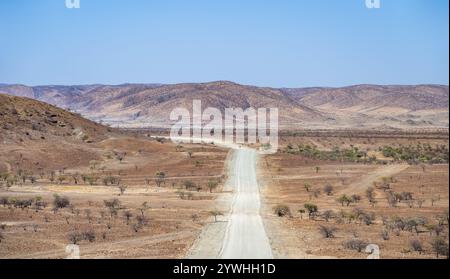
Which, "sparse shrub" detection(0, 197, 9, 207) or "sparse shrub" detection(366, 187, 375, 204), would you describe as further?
"sparse shrub" detection(366, 187, 375, 204)

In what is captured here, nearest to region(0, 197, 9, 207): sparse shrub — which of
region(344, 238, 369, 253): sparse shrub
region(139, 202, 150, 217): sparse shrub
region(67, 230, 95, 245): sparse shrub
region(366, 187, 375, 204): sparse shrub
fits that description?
region(139, 202, 150, 217): sparse shrub

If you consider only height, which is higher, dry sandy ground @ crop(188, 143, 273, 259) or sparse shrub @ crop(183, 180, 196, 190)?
sparse shrub @ crop(183, 180, 196, 190)

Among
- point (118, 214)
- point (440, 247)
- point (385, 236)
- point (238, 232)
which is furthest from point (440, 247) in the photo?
point (118, 214)

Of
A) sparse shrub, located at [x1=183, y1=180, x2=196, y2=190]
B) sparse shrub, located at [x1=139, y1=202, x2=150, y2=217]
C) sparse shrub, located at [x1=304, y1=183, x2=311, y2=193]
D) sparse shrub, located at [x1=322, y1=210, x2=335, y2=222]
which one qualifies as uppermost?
sparse shrub, located at [x1=183, y1=180, x2=196, y2=190]

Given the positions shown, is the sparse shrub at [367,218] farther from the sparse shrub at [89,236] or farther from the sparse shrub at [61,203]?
the sparse shrub at [61,203]

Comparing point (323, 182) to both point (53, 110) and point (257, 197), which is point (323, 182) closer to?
point (257, 197)

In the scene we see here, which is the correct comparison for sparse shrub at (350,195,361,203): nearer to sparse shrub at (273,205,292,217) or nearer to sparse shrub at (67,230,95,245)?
sparse shrub at (273,205,292,217)

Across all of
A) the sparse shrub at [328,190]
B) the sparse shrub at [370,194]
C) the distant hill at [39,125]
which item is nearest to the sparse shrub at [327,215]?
the sparse shrub at [370,194]

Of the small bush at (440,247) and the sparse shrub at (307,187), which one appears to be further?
the sparse shrub at (307,187)

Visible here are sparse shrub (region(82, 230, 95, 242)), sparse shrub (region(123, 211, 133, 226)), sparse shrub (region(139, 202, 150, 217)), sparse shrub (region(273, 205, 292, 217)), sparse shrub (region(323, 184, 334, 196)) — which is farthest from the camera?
sparse shrub (region(323, 184, 334, 196))
